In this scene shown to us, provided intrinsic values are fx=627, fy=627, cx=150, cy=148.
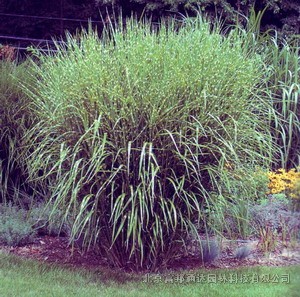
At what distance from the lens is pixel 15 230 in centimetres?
605

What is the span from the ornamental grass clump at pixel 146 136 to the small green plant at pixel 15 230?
2.53ft

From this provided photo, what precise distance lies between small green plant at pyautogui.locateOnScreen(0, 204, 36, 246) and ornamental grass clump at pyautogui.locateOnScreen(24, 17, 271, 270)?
770mm

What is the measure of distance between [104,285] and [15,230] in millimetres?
1467

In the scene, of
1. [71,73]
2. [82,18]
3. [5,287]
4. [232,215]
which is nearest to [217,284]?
[232,215]

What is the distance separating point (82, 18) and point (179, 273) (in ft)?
27.6

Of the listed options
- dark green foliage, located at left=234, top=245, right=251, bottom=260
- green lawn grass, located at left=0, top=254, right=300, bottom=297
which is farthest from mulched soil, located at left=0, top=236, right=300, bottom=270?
green lawn grass, located at left=0, top=254, right=300, bottom=297

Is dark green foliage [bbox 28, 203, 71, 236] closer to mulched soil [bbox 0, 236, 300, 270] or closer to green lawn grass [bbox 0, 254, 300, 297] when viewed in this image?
mulched soil [bbox 0, 236, 300, 270]

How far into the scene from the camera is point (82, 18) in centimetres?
1264

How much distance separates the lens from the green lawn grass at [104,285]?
15.5 ft

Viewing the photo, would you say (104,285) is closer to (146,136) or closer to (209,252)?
(209,252)

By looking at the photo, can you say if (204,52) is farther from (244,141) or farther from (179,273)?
(179,273)

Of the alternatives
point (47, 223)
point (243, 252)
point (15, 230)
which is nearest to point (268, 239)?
point (243, 252)

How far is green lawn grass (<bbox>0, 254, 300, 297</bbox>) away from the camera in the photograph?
4.73 metres

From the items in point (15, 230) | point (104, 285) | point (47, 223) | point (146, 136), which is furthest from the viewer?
point (47, 223)
